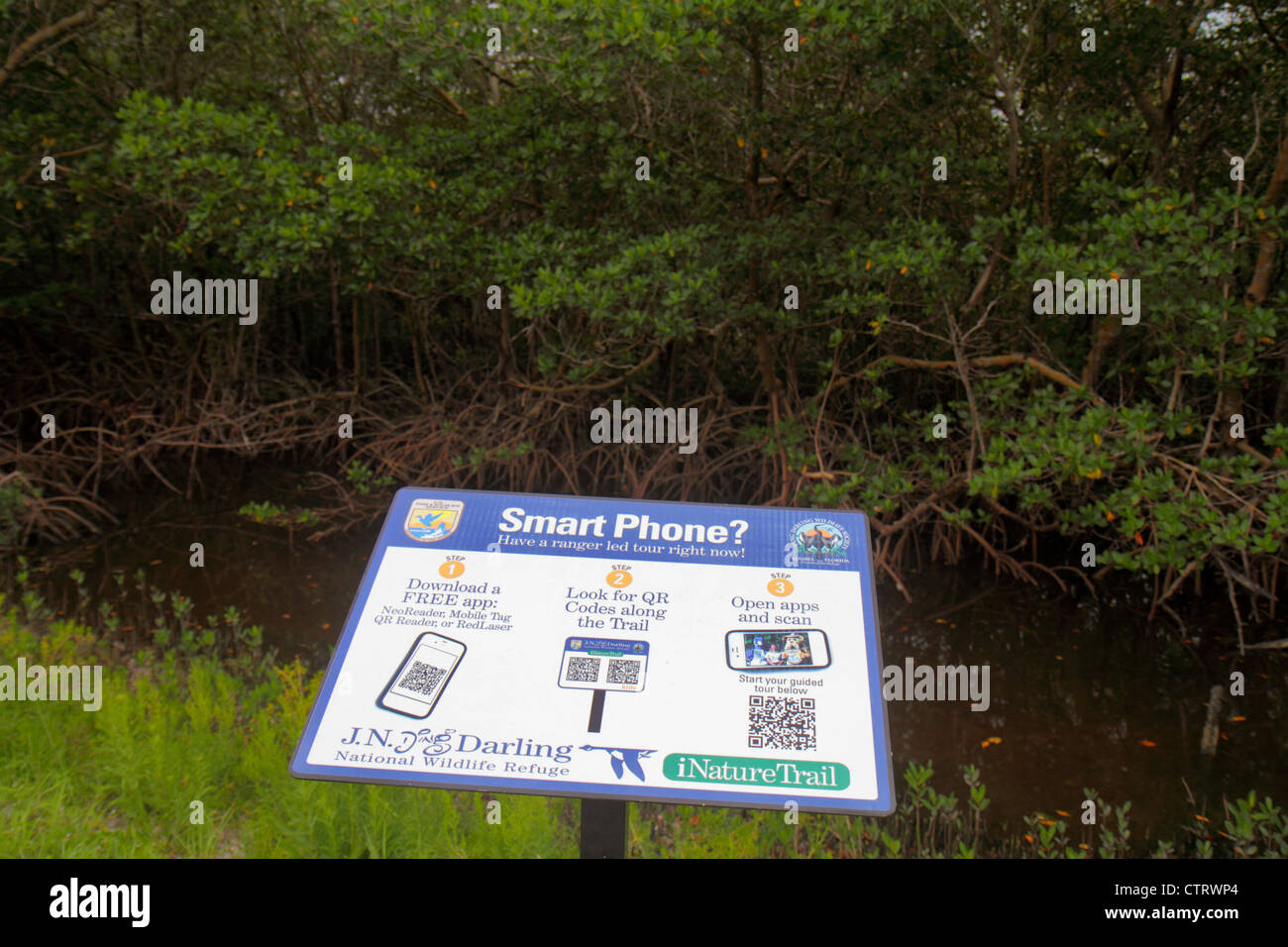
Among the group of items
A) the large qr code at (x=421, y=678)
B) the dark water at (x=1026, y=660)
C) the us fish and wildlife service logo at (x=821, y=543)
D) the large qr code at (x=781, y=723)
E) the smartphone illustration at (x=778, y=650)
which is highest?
the us fish and wildlife service logo at (x=821, y=543)

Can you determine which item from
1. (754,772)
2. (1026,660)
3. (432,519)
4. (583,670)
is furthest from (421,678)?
(1026,660)

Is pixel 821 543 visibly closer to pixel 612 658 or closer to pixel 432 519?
pixel 612 658

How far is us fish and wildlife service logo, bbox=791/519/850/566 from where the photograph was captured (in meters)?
2.12

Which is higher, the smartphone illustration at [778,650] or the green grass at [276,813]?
the smartphone illustration at [778,650]

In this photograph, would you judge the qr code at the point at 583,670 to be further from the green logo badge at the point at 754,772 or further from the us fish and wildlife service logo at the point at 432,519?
the us fish and wildlife service logo at the point at 432,519

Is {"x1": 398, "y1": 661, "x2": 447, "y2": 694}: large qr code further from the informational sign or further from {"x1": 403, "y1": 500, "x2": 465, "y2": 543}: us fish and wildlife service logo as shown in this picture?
{"x1": 403, "y1": 500, "x2": 465, "y2": 543}: us fish and wildlife service logo

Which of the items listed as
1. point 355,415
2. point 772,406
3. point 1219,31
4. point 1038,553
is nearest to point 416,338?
point 355,415

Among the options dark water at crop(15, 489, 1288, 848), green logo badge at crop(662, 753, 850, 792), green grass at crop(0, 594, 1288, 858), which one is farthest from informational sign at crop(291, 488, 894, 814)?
dark water at crop(15, 489, 1288, 848)

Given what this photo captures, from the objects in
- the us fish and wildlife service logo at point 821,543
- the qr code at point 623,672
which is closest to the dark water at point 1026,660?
the us fish and wildlife service logo at point 821,543

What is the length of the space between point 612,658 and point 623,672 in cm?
4

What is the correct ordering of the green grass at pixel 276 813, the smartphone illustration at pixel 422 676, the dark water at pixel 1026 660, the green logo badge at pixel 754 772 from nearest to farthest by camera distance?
the green logo badge at pixel 754 772
the smartphone illustration at pixel 422 676
the green grass at pixel 276 813
the dark water at pixel 1026 660

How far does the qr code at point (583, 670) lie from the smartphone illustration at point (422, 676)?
247 mm

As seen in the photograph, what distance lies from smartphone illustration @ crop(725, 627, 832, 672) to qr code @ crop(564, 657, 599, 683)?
289mm

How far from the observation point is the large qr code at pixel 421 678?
1923mm
